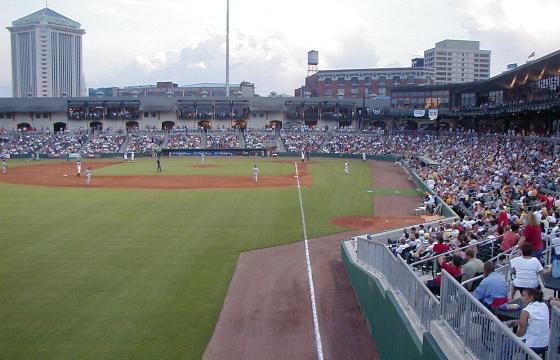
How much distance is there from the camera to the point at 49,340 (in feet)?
39.5

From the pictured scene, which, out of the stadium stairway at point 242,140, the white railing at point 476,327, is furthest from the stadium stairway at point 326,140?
the white railing at point 476,327

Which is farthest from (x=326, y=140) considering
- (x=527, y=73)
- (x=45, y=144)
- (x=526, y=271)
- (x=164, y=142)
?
(x=526, y=271)

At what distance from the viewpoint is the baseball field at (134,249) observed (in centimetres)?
1244

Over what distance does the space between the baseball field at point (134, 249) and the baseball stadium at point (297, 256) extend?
0.08m

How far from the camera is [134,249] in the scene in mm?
20672

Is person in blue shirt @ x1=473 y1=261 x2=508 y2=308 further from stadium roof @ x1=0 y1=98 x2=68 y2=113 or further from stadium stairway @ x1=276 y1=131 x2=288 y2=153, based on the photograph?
stadium roof @ x1=0 y1=98 x2=68 y2=113

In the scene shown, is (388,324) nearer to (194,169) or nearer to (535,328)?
(535,328)

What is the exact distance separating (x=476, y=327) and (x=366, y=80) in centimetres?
14185

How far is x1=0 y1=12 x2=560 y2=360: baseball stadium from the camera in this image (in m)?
8.46

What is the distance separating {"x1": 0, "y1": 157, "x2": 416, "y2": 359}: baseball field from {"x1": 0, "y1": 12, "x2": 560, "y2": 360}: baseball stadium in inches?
3.0

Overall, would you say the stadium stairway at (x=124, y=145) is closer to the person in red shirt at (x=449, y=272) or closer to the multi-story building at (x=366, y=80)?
the multi-story building at (x=366, y=80)

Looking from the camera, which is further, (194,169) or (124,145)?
(124,145)

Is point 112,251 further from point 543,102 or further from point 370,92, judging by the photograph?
point 370,92

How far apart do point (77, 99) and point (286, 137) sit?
Result: 34.0m
